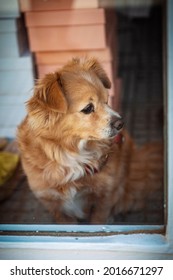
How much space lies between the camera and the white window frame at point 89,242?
1.87m

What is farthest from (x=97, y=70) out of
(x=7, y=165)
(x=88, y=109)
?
(x=7, y=165)

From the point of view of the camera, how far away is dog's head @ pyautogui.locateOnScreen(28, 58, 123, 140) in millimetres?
2020

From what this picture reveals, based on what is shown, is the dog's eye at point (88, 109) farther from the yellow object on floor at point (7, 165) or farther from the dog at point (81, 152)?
the yellow object on floor at point (7, 165)

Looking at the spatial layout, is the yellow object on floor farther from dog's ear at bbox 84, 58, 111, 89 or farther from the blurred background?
dog's ear at bbox 84, 58, 111, 89

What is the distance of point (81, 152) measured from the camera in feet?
7.54

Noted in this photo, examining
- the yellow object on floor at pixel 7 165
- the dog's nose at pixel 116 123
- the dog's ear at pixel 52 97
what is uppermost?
the dog's ear at pixel 52 97

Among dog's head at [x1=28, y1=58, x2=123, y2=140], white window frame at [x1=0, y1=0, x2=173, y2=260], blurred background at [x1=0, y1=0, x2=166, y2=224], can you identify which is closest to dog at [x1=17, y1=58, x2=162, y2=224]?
dog's head at [x1=28, y1=58, x2=123, y2=140]

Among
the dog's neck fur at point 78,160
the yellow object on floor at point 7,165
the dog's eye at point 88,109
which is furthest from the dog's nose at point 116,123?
the yellow object on floor at point 7,165

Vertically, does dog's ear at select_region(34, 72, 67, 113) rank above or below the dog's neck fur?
above

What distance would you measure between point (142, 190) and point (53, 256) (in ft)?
2.96

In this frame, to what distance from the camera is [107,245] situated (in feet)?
6.18

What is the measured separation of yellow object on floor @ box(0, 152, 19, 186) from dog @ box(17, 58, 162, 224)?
1.28ft

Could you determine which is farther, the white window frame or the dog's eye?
the dog's eye

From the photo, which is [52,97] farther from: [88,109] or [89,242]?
[89,242]
